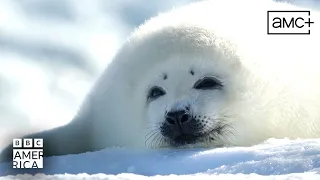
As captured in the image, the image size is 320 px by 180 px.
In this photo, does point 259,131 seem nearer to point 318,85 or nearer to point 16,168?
point 318,85

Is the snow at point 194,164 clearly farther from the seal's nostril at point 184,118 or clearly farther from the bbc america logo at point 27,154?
the seal's nostril at point 184,118

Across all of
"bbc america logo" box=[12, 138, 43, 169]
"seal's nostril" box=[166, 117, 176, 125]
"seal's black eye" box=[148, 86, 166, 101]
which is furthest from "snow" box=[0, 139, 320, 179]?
"seal's black eye" box=[148, 86, 166, 101]

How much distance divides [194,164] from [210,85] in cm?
139

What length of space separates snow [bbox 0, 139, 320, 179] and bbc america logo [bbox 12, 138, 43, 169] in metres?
0.07

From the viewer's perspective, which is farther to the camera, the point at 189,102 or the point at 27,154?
the point at 189,102

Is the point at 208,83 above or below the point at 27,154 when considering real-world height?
above

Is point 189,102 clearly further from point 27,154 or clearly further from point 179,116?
point 27,154

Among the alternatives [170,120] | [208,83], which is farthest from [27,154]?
[208,83]

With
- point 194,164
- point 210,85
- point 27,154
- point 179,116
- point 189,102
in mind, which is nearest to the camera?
point 194,164

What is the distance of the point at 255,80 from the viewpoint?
5.60m

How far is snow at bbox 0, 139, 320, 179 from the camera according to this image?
131 inches

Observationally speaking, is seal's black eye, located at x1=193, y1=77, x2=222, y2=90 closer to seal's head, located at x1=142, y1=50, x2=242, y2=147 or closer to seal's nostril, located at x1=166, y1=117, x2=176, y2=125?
seal's head, located at x1=142, y1=50, x2=242, y2=147

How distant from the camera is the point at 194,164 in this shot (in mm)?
4254

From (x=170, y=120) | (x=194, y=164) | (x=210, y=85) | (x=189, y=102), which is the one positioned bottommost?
(x=194, y=164)
